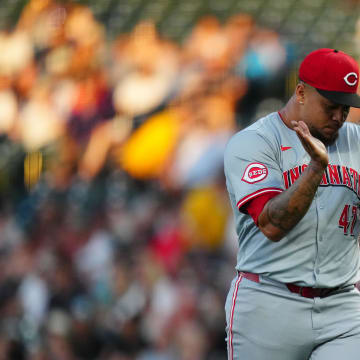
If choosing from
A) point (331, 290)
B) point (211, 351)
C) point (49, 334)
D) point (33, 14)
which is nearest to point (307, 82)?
point (331, 290)

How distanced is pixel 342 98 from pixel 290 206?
41 cm

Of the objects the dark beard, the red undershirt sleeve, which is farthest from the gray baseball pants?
the dark beard

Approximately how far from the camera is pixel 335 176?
2912 millimetres

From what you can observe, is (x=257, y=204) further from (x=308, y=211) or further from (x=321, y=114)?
(x=321, y=114)

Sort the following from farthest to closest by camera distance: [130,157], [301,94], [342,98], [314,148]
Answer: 1. [130,157]
2. [301,94]
3. [342,98]
4. [314,148]

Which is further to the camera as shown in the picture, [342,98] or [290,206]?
[342,98]

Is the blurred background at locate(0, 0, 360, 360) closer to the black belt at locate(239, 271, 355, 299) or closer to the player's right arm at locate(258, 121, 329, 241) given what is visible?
the black belt at locate(239, 271, 355, 299)

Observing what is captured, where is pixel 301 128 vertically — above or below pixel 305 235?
above

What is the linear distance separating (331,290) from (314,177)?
479 millimetres

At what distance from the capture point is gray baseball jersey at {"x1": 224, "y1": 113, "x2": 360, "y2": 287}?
2857 mm

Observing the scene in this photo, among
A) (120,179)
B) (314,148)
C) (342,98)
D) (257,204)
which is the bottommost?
(120,179)

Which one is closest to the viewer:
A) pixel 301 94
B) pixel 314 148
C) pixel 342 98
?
pixel 314 148

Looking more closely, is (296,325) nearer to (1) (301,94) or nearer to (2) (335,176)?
(2) (335,176)

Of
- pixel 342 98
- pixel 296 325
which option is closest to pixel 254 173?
pixel 342 98
